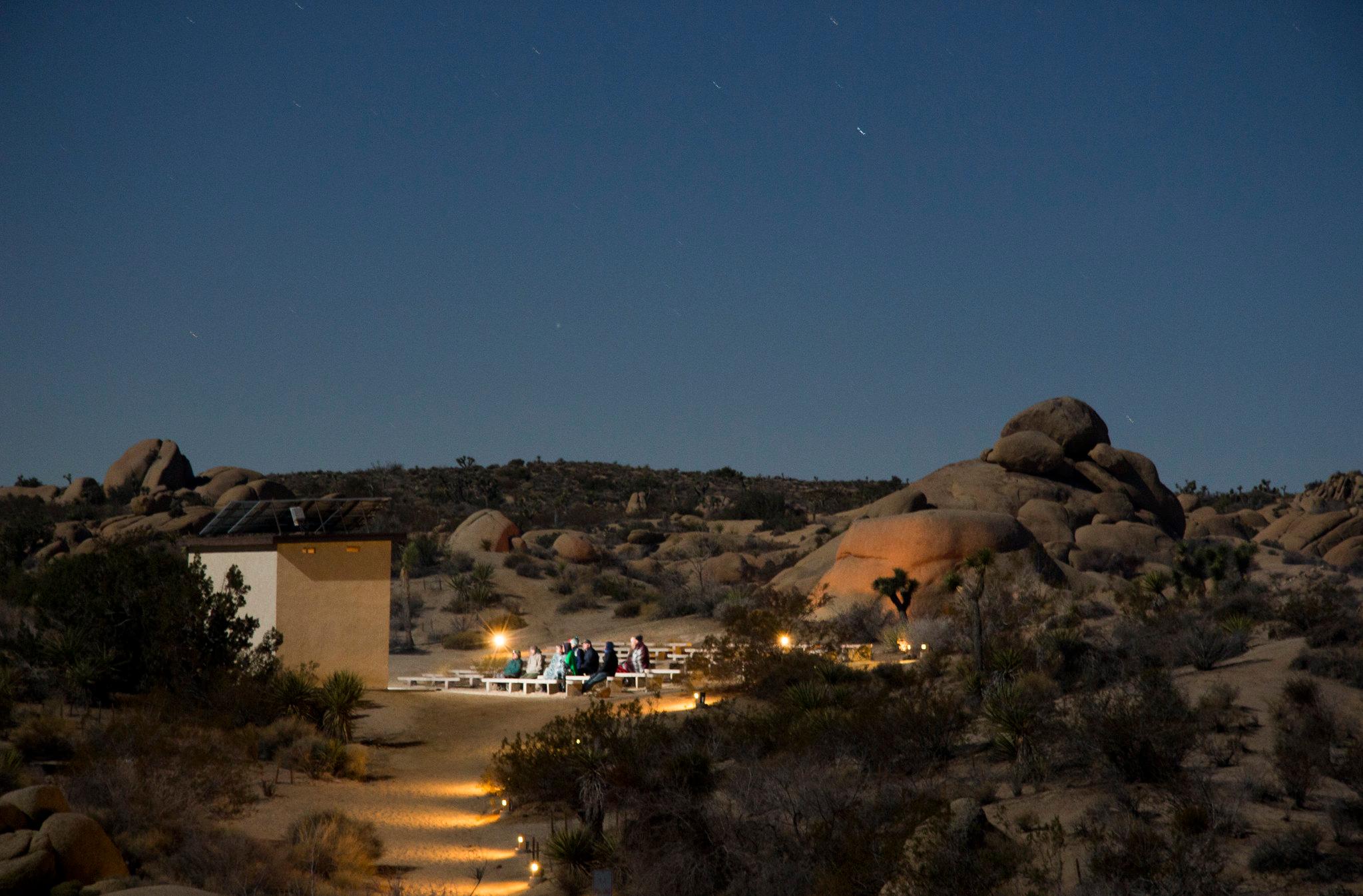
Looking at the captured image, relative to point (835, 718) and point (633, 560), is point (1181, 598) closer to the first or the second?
point (835, 718)

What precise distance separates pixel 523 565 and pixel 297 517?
21699 mm

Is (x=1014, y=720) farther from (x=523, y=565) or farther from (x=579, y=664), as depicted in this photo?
(x=523, y=565)

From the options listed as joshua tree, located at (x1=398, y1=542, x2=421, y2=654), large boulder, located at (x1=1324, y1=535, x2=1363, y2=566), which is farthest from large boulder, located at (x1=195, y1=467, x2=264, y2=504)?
large boulder, located at (x1=1324, y1=535, x2=1363, y2=566)

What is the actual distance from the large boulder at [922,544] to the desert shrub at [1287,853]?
1911cm

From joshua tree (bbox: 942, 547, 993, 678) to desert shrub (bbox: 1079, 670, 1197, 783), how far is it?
4.43m

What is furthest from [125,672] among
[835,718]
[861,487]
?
[861,487]

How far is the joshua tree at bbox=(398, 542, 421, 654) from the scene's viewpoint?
104ft

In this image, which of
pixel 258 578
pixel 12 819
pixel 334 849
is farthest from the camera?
pixel 258 578

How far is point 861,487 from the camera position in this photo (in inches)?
3588

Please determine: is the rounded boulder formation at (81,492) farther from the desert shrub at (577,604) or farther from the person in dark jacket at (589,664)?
the person in dark jacket at (589,664)

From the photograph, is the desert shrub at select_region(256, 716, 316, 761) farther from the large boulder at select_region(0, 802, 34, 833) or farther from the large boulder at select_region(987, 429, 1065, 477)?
the large boulder at select_region(987, 429, 1065, 477)

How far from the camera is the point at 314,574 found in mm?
20594

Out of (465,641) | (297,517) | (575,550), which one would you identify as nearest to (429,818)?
(297,517)

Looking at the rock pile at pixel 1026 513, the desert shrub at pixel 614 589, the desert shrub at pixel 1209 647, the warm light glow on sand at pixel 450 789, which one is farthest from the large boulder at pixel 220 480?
the desert shrub at pixel 1209 647
